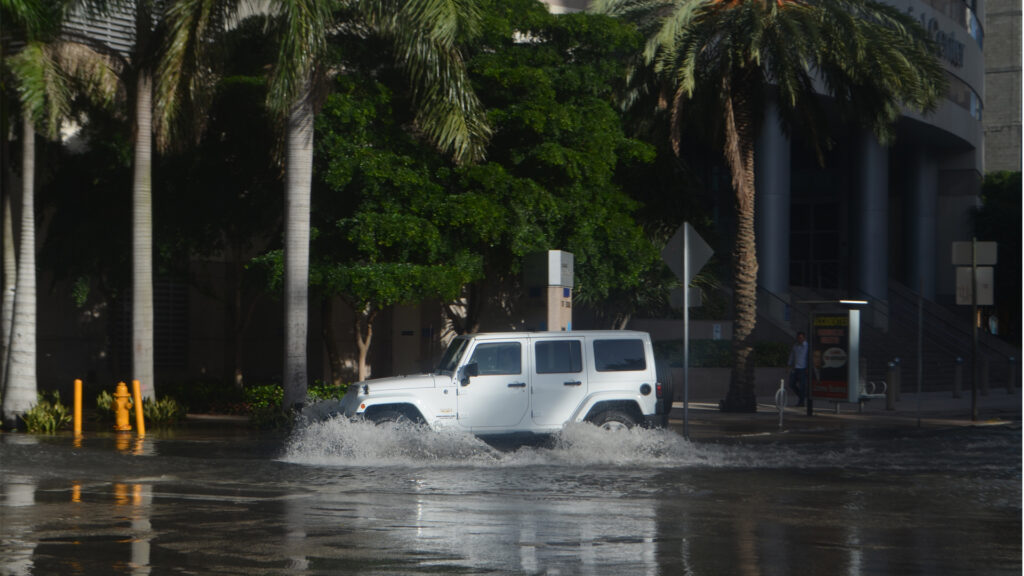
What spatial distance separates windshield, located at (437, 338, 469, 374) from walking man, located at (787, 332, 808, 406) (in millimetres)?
12844

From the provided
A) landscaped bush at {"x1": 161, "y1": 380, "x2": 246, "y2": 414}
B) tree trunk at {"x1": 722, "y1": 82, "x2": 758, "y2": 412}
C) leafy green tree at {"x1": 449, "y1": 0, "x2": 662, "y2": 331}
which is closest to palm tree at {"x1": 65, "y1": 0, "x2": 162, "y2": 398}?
landscaped bush at {"x1": 161, "y1": 380, "x2": 246, "y2": 414}

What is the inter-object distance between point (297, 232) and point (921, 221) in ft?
132

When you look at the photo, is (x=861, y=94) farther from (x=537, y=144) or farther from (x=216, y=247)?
(x=216, y=247)

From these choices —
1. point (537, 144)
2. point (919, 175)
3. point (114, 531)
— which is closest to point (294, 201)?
point (537, 144)

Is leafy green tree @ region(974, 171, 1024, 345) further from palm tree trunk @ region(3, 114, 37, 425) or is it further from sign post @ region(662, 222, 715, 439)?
palm tree trunk @ region(3, 114, 37, 425)

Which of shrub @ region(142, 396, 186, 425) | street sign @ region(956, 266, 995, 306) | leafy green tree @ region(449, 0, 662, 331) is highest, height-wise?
leafy green tree @ region(449, 0, 662, 331)

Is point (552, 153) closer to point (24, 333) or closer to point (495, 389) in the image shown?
point (495, 389)

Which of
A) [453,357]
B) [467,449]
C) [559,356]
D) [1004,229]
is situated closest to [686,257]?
[559,356]

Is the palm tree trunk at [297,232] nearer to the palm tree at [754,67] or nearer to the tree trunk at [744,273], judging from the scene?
the palm tree at [754,67]

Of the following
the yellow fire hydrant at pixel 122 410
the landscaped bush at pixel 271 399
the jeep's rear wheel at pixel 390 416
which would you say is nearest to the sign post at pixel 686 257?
the jeep's rear wheel at pixel 390 416

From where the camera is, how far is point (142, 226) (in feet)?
74.2

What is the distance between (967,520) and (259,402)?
55.1 ft

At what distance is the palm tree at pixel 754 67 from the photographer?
24.5m

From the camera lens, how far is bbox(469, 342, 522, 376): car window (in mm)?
16156
